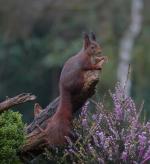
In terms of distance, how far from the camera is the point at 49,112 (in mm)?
8094

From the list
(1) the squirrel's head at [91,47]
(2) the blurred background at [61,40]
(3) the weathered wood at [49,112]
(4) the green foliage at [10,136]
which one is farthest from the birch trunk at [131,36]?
(4) the green foliage at [10,136]

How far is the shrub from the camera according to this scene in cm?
731

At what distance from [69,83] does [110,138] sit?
68 centimetres

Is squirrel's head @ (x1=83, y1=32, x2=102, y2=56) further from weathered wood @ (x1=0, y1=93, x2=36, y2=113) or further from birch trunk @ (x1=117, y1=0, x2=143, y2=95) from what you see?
birch trunk @ (x1=117, y1=0, x2=143, y2=95)

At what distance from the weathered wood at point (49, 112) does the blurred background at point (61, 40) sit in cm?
1717

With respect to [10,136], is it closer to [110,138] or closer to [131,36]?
[110,138]

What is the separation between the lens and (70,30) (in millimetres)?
31953

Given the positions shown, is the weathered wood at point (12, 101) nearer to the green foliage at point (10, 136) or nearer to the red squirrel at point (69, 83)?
the green foliage at point (10, 136)

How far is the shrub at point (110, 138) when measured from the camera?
7.31 m

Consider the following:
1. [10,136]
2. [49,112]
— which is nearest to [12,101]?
[10,136]

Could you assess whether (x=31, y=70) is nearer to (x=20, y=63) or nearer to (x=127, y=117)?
(x=20, y=63)

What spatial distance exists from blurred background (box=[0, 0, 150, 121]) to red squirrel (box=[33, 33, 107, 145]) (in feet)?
57.4

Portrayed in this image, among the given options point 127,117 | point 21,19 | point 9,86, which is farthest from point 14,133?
point 9,86

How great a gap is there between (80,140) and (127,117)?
524 mm
